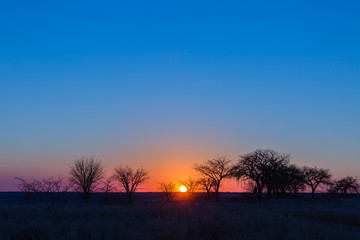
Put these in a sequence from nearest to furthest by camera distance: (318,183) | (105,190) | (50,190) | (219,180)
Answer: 1. (50,190)
2. (105,190)
3. (219,180)
4. (318,183)

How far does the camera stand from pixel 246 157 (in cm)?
4656

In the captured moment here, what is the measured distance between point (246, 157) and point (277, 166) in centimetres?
472

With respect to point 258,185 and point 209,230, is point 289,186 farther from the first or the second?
point 209,230

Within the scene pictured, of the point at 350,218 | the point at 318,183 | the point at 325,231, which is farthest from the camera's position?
the point at 318,183

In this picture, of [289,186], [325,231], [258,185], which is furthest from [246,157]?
[325,231]

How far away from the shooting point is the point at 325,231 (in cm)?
1170

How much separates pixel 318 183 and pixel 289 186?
13100mm

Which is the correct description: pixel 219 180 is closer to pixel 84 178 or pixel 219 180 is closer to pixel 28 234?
pixel 84 178

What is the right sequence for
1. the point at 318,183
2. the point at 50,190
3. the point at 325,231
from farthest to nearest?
the point at 318,183 → the point at 50,190 → the point at 325,231

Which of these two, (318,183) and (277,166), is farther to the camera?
(318,183)

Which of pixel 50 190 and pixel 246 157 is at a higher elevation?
pixel 246 157

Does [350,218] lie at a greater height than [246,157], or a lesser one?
lesser

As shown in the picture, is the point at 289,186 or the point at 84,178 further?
the point at 289,186

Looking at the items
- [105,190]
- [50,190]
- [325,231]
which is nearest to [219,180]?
[105,190]
